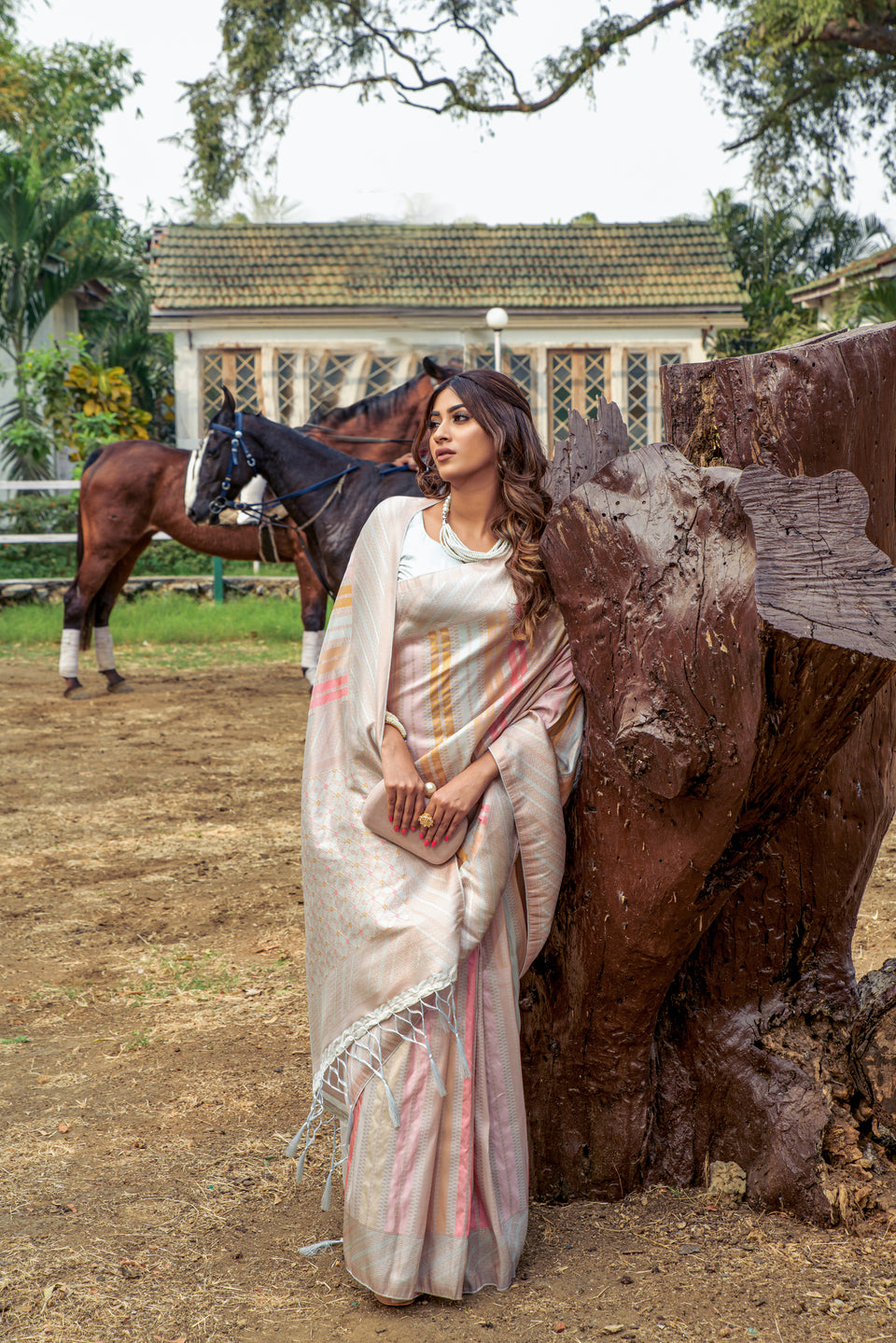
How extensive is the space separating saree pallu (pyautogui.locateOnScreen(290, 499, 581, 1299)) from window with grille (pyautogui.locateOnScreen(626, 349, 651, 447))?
44.6ft

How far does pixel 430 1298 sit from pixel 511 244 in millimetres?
15979

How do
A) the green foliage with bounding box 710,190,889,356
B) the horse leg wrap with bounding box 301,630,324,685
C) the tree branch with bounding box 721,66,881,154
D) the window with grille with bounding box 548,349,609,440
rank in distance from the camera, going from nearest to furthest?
the horse leg wrap with bounding box 301,630,324,685 < the tree branch with bounding box 721,66,881,154 < the window with grille with bounding box 548,349,609,440 < the green foliage with bounding box 710,190,889,356

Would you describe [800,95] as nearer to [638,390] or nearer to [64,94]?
[638,390]

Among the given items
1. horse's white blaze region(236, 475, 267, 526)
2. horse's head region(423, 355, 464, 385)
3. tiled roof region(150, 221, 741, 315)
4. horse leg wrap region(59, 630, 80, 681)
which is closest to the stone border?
tiled roof region(150, 221, 741, 315)

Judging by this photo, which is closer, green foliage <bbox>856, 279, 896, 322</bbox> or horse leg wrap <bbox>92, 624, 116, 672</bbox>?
horse leg wrap <bbox>92, 624, 116, 672</bbox>

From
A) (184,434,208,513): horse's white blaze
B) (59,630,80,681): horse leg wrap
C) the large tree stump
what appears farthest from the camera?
(59,630,80,681): horse leg wrap

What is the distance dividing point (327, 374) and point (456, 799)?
13.8m

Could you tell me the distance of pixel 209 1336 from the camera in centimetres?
195

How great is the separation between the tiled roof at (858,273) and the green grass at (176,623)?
→ 8455 mm

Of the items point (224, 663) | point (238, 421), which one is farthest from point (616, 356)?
point (238, 421)

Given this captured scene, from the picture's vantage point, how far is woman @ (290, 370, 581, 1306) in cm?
202

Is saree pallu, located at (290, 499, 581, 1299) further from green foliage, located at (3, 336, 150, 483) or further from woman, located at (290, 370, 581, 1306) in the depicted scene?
green foliage, located at (3, 336, 150, 483)

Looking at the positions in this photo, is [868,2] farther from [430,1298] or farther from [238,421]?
[430,1298]

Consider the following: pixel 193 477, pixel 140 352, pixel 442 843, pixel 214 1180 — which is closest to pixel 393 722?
pixel 442 843
